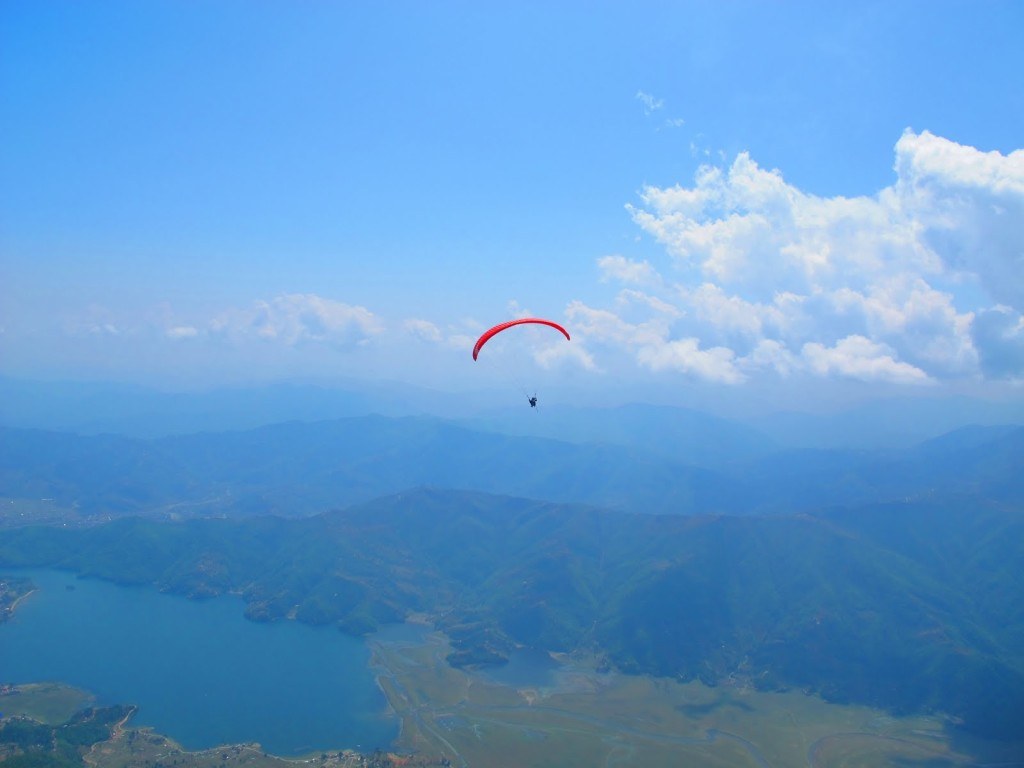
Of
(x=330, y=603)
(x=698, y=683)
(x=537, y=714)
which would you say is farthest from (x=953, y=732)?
(x=330, y=603)

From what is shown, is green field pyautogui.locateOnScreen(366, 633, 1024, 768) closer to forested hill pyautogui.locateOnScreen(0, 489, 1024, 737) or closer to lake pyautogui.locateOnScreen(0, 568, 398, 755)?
forested hill pyautogui.locateOnScreen(0, 489, 1024, 737)

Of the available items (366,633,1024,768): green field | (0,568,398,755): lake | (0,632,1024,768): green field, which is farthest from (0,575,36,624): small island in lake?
(366,633,1024,768): green field

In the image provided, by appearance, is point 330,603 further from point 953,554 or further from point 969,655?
point 953,554

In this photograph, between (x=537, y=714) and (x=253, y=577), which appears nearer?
(x=537, y=714)

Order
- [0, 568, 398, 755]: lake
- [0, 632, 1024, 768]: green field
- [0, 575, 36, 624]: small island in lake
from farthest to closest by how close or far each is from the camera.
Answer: [0, 575, 36, 624]: small island in lake < [0, 568, 398, 755]: lake < [0, 632, 1024, 768]: green field

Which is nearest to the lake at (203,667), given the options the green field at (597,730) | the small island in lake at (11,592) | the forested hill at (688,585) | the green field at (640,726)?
the small island in lake at (11,592)

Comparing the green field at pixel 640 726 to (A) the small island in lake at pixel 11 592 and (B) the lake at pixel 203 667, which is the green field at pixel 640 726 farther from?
(A) the small island in lake at pixel 11 592
